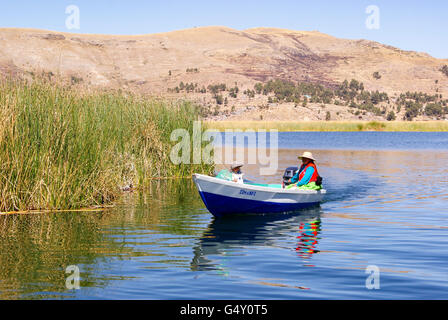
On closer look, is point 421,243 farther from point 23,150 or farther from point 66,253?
point 23,150

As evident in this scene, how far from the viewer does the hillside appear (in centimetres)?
13225

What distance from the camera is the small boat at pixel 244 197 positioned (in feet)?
50.6

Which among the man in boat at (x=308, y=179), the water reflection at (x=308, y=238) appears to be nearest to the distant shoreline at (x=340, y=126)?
the man in boat at (x=308, y=179)

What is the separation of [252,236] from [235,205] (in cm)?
242

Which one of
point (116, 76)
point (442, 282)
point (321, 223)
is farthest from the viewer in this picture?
point (116, 76)

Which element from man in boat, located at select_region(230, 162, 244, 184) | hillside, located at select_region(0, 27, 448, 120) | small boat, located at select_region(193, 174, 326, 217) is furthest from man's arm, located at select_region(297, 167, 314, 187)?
hillside, located at select_region(0, 27, 448, 120)

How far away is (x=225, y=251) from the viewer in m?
12.0

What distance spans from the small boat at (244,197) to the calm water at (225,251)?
13.0 inches

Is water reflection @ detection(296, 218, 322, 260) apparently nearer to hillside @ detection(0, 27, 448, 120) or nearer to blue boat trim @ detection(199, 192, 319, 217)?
blue boat trim @ detection(199, 192, 319, 217)

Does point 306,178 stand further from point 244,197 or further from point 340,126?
point 340,126

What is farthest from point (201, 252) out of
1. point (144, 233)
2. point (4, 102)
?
point (4, 102)

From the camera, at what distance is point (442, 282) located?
31.5ft

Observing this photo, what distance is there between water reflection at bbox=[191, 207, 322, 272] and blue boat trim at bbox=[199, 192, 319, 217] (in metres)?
0.18
